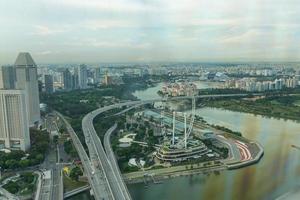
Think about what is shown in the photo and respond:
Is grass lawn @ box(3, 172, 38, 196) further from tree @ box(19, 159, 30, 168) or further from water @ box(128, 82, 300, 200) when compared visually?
water @ box(128, 82, 300, 200)

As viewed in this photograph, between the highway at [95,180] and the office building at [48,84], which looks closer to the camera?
the highway at [95,180]

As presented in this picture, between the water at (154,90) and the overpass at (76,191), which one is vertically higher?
the water at (154,90)

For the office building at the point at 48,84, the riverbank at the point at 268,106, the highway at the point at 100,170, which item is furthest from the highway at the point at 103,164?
the office building at the point at 48,84

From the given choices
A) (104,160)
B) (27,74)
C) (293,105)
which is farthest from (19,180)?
(293,105)

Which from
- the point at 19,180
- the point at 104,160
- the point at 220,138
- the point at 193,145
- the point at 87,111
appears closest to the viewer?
the point at 19,180

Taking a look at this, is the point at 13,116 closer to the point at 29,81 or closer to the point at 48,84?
the point at 29,81

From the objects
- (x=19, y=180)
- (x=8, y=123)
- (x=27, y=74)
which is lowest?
(x=19, y=180)

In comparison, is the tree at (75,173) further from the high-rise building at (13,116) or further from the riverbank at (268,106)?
the riverbank at (268,106)

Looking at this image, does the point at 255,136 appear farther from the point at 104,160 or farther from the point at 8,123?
the point at 8,123
